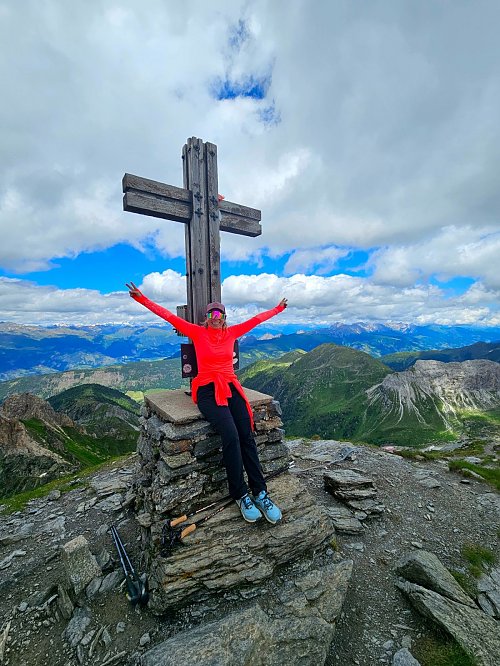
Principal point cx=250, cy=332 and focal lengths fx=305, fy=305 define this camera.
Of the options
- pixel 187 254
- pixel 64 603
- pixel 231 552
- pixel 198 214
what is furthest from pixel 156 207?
pixel 64 603

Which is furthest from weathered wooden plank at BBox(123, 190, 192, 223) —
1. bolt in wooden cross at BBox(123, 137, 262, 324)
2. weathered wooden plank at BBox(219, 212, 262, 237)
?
weathered wooden plank at BBox(219, 212, 262, 237)

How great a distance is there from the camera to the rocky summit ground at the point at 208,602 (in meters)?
5.54

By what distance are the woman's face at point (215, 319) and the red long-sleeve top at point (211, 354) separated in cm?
12

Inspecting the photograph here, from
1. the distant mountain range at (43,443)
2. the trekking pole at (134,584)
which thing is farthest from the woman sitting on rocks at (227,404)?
the distant mountain range at (43,443)

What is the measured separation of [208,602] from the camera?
19.5ft

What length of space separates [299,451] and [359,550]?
8961mm

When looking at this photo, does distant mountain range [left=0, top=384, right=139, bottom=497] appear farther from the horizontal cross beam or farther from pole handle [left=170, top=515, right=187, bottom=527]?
the horizontal cross beam

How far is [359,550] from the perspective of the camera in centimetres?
787

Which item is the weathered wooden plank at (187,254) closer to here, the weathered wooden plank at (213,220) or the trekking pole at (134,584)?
the weathered wooden plank at (213,220)

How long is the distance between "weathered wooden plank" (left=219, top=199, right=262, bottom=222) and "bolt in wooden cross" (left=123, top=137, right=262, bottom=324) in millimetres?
40

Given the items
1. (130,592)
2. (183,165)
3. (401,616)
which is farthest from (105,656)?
(183,165)

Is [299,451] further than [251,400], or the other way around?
[299,451]

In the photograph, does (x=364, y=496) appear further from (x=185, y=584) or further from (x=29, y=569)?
(x=29, y=569)

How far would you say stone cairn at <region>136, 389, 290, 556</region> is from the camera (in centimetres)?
697
